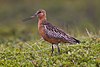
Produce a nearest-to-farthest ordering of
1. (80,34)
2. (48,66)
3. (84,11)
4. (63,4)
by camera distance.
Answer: (48,66), (80,34), (84,11), (63,4)

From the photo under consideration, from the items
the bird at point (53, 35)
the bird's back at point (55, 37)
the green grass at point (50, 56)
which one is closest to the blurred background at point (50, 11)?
the green grass at point (50, 56)

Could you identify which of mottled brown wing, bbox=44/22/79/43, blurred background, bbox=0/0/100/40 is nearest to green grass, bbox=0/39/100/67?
mottled brown wing, bbox=44/22/79/43

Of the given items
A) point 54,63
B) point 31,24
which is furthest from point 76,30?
point 31,24

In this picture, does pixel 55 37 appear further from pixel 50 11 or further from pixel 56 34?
pixel 50 11

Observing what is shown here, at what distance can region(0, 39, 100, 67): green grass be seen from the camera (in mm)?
Answer: 10680

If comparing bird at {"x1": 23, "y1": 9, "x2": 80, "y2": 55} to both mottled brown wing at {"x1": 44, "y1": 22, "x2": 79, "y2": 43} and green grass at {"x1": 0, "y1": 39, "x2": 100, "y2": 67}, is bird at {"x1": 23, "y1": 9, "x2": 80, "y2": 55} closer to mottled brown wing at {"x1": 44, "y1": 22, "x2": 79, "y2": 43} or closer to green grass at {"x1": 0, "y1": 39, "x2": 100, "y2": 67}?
mottled brown wing at {"x1": 44, "y1": 22, "x2": 79, "y2": 43}

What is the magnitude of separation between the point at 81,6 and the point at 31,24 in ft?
17.7

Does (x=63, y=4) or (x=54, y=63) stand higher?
(x=63, y=4)

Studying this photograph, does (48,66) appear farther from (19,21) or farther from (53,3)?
(53,3)

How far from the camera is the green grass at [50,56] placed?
10.7 meters

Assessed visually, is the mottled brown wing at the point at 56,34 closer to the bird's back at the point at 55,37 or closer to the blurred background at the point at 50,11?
the bird's back at the point at 55,37

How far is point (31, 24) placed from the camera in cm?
2733

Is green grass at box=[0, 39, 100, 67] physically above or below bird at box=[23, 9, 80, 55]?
below

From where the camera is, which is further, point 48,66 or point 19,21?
point 19,21
